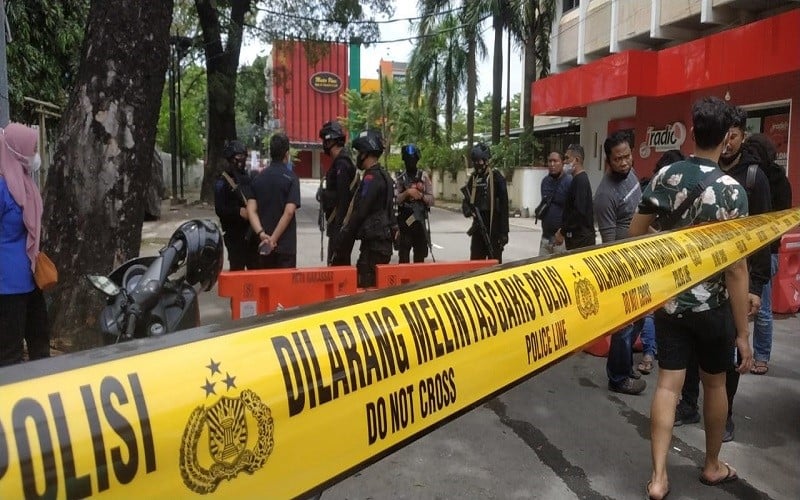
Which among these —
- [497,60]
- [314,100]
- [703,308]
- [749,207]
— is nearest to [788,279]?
[749,207]

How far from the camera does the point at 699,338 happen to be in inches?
120

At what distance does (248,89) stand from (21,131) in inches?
938

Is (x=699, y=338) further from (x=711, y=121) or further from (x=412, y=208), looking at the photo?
(x=412, y=208)

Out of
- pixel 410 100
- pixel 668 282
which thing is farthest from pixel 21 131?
pixel 410 100

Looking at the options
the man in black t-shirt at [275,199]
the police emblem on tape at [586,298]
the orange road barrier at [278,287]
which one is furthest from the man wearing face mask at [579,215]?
the police emblem on tape at [586,298]

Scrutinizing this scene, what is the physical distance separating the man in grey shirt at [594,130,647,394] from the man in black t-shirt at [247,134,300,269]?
2434mm

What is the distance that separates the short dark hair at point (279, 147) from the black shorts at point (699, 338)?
11.1ft

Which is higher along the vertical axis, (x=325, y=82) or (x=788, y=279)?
(x=325, y=82)

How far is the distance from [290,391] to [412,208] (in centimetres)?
595

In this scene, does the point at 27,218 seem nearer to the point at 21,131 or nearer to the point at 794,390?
the point at 21,131

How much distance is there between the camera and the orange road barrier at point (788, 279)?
22.0ft

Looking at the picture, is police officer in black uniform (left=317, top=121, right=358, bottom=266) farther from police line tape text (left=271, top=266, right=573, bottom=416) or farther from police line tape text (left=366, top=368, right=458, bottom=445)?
police line tape text (left=366, top=368, right=458, bottom=445)

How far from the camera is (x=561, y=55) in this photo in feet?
71.4

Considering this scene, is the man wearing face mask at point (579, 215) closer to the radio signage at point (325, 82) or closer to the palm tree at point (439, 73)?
the palm tree at point (439, 73)
